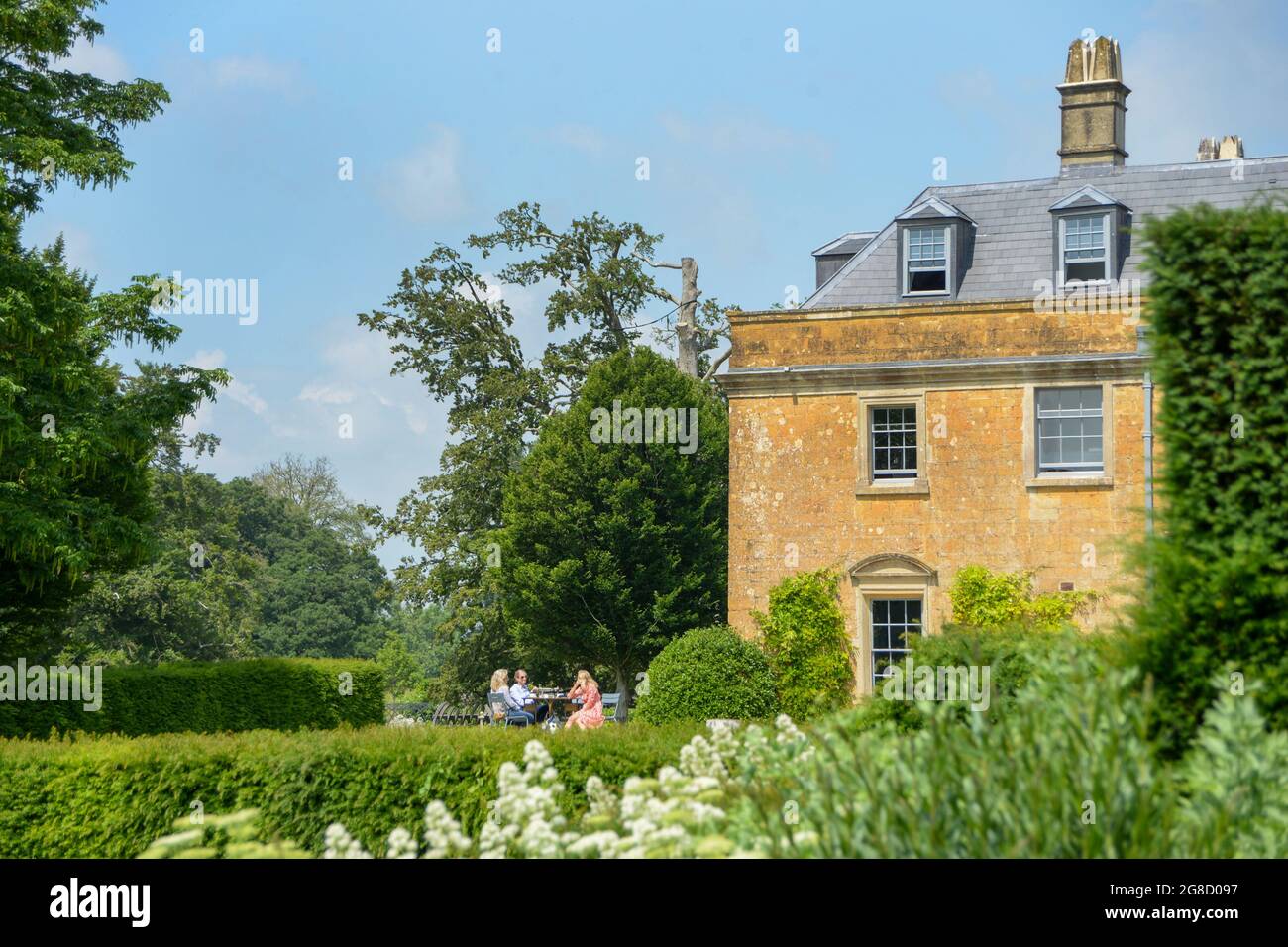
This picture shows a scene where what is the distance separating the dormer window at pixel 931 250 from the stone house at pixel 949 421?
1.8 inches

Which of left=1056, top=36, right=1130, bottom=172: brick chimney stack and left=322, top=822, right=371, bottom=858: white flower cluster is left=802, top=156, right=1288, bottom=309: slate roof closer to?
left=1056, top=36, right=1130, bottom=172: brick chimney stack

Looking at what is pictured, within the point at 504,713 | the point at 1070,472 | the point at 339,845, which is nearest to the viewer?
the point at 339,845

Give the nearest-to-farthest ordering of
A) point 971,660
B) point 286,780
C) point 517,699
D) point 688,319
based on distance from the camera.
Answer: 1. point 971,660
2. point 286,780
3. point 517,699
4. point 688,319

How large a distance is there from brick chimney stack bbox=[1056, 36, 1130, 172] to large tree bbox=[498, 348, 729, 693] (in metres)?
11.4

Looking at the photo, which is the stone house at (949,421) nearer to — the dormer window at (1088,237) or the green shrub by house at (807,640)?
the dormer window at (1088,237)

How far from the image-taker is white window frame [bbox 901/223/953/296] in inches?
1162

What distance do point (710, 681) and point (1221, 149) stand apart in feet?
58.1

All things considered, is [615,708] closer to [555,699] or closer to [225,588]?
[555,699]

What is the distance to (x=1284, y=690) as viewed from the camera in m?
7.76

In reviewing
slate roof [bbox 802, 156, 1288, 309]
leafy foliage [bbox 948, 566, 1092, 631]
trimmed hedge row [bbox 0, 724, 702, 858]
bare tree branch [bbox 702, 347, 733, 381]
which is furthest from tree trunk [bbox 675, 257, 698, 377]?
trimmed hedge row [bbox 0, 724, 702, 858]

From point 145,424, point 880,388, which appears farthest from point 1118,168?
point 145,424

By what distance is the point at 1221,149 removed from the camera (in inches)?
1328

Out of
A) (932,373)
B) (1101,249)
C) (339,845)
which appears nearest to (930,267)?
(1101,249)

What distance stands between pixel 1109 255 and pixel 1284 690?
2239cm
